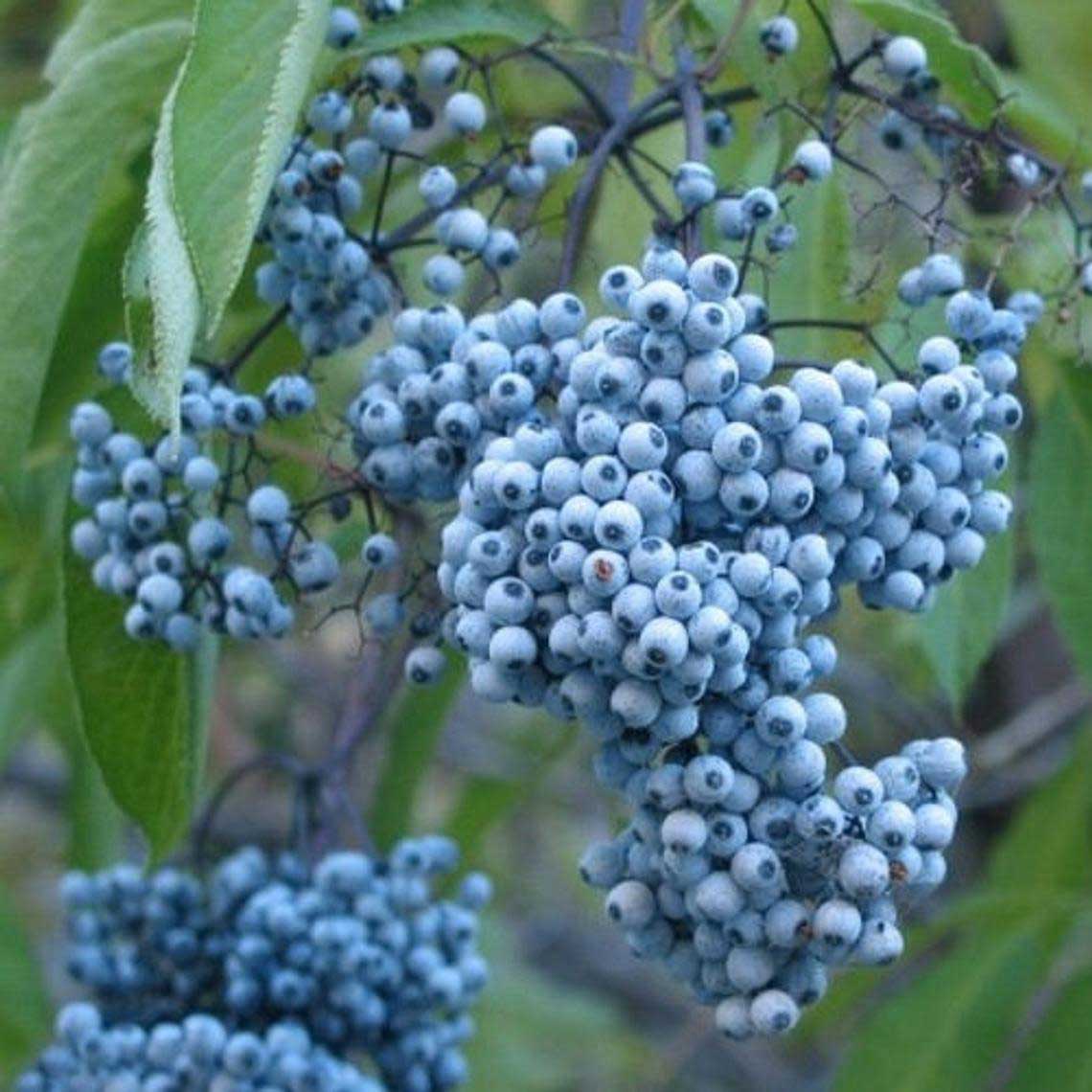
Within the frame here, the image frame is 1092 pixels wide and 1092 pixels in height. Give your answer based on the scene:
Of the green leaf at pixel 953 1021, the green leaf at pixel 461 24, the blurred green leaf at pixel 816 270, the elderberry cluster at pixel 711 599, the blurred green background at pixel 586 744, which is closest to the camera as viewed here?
the elderberry cluster at pixel 711 599

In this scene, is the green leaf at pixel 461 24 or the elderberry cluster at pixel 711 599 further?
the green leaf at pixel 461 24

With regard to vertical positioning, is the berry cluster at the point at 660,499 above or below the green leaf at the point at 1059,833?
above

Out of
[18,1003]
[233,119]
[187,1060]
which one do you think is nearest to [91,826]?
[18,1003]

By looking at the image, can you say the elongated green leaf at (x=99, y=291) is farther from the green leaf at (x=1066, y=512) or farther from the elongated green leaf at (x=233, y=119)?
the green leaf at (x=1066, y=512)

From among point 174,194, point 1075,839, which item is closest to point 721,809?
point 174,194

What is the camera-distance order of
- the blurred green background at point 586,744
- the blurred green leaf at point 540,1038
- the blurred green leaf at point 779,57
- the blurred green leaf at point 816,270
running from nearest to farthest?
the blurred green leaf at point 779,57 → the blurred green leaf at point 816,270 → the blurred green background at point 586,744 → the blurred green leaf at point 540,1038

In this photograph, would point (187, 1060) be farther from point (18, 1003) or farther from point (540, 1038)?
point (540, 1038)

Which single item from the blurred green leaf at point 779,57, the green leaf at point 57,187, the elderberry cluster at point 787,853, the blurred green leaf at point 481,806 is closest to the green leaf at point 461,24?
the blurred green leaf at point 779,57

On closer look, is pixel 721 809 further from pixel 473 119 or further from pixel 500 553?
pixel 473 119

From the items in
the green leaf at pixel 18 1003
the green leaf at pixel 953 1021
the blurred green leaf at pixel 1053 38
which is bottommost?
the green leaf at pixel 18 1003
